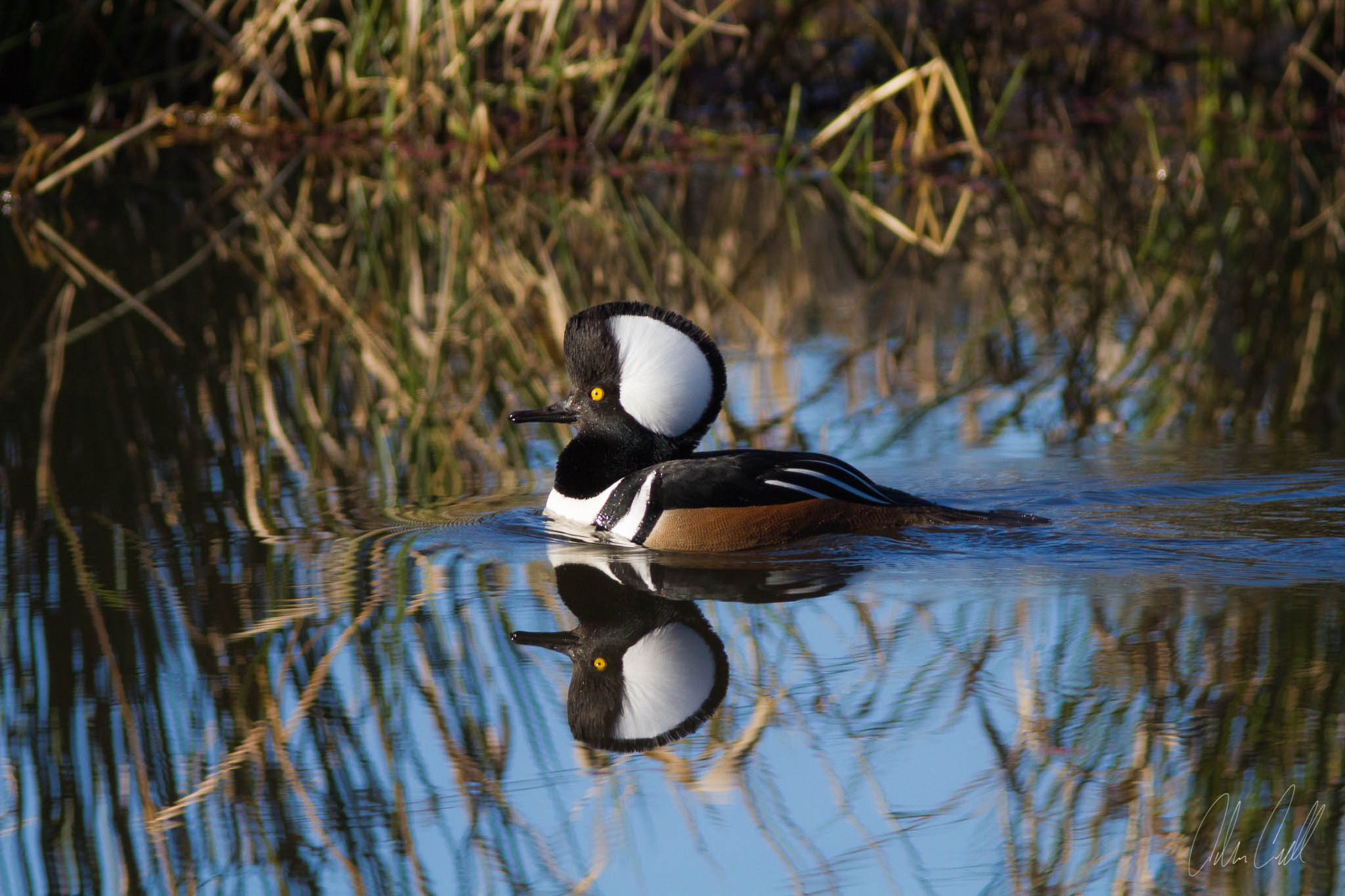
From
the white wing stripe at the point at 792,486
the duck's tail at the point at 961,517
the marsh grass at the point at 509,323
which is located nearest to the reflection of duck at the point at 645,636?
the marsh grass at the point at 509,323

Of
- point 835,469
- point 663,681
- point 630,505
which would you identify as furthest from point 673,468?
point 663,681

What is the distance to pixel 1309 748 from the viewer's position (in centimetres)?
342

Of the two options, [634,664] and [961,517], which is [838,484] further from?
[634,664]

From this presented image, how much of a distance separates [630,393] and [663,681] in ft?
5.61

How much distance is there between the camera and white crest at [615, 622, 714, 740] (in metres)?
3.72

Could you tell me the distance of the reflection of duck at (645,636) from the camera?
374 centimetres

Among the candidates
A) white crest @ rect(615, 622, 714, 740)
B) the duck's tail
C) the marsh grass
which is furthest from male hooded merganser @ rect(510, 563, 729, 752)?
the duck's tail

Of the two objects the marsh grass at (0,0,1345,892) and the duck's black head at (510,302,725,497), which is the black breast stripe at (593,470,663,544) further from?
the marsh grass at (0,0,1345,892)

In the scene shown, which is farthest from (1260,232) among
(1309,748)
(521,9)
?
(1309,748)
